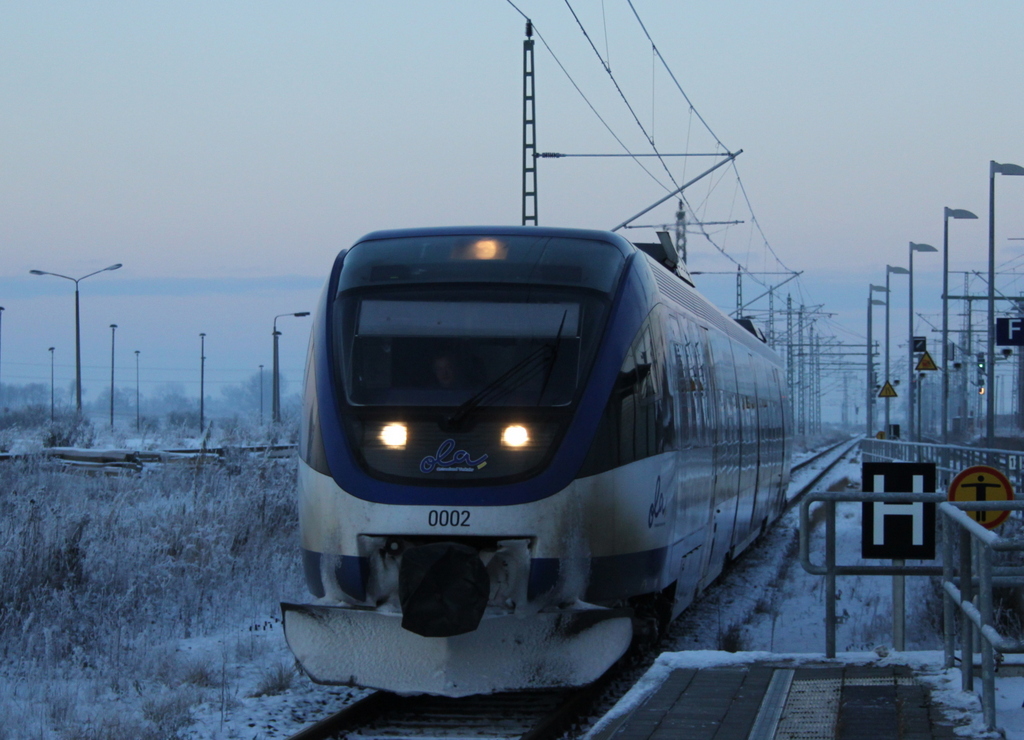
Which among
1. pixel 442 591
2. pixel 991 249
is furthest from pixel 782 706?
pixel 991 249

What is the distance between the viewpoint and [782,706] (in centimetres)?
643

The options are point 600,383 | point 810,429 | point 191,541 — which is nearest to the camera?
point 600,383

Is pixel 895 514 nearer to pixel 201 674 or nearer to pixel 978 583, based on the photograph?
pixel 978 583

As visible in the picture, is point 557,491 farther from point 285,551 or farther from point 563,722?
point 285,551

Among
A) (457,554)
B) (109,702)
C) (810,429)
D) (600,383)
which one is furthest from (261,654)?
(810,429)

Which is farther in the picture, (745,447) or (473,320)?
(745,447)

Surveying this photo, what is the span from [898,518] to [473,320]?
9.79 feet

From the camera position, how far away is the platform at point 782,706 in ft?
19.3

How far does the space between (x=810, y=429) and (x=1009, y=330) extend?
7292cm

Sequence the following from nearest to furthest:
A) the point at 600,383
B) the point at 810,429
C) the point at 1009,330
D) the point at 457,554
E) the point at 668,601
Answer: the point at 457,554, the point at 600,383, the point at 668,601, the point at 1009,330, the point at 810,429

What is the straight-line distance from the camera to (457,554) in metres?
7.55

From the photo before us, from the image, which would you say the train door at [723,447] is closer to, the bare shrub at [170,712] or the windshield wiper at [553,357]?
the windshield wiper at [553,357]

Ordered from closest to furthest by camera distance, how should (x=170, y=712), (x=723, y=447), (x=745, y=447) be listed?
1. (x=170, y=712)
2. (x=723, y=447)
3. (x=745, y=447)

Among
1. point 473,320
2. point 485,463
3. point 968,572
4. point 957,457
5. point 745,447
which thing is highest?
point 473,320
